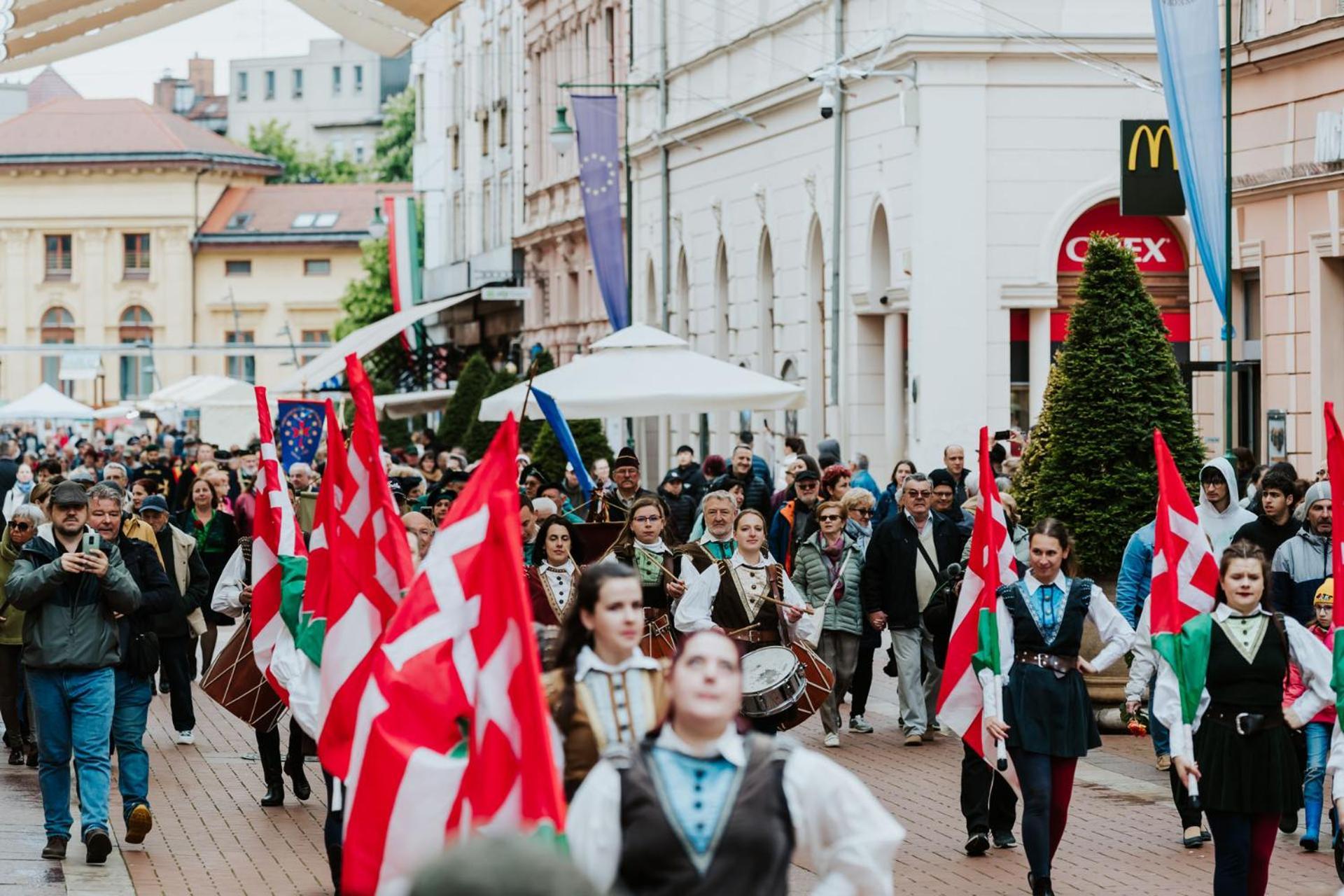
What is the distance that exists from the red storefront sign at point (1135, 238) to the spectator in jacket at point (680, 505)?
857 centimetres

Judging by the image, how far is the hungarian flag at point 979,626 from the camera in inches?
433

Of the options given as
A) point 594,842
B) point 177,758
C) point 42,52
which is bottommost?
point 177,758

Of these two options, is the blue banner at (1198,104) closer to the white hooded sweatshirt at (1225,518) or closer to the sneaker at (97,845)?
the white hooded sweatshirt at (1225,518)

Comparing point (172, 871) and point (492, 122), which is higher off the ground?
point (492, 122)

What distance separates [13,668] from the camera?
48.9 feet

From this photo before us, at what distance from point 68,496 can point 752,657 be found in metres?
3.59

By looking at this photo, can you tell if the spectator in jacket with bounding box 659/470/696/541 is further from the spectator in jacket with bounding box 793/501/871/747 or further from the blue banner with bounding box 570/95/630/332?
the blue banner with bounding box 570/95/630/332

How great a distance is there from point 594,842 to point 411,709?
1.49 m

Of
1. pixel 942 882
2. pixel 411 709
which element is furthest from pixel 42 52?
pixel 942 882

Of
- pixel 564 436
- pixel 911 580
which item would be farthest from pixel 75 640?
pixel 564 436

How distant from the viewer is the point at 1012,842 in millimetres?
12266

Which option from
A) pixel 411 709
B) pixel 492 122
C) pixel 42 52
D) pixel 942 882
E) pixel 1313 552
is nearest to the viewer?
pixel 411 709

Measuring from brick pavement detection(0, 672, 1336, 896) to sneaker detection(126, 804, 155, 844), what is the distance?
84mm

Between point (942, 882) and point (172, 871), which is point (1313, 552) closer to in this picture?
point (942, 882)
